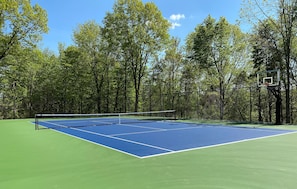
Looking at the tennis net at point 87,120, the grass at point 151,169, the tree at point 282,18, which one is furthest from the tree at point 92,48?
the grass at point 151,169

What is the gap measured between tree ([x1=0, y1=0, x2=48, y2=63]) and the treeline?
0.21 ft

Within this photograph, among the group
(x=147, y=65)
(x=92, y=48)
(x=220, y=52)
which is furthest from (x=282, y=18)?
(x=92, y=48)

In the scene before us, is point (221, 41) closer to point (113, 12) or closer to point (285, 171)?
point (113, 12)

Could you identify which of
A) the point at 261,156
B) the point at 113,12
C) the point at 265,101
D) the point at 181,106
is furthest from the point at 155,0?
the point at 261,156

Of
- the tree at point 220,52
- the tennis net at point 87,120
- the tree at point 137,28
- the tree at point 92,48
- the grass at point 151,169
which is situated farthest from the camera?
the tree at point 92,48

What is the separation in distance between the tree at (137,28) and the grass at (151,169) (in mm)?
16314

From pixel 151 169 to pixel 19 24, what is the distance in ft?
56.7

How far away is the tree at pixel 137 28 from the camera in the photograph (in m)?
20.4

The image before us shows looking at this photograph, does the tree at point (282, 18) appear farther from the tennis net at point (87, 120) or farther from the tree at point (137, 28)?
the tree at point (137, 28)

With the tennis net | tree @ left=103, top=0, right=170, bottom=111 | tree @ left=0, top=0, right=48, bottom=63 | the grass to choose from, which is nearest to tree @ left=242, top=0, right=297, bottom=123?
the tennis net

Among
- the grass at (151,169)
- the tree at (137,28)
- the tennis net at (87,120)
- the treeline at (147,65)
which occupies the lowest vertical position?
the tennis net at (87,120)

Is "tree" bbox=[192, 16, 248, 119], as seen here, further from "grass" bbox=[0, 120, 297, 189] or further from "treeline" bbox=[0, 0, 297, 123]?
"grass" bbox=[0, 120, 297, 189]

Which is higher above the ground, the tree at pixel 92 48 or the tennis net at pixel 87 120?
the tree at pixel 92 48

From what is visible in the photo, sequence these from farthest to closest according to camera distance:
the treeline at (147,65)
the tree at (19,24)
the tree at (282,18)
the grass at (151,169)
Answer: the tree at (19,24) → the treeline at (147,65) → the tree at (282,18) → the grass at (151,169)
